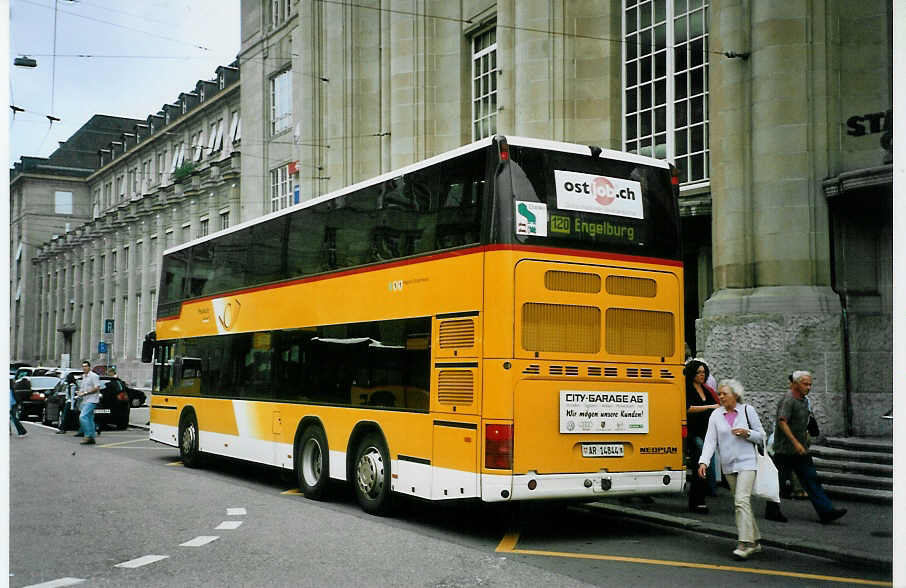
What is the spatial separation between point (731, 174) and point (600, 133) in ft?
14.3

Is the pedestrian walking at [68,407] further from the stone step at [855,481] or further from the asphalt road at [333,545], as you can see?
the stone step at [855,481]

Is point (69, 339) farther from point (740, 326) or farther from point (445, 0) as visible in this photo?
point (740, 326)

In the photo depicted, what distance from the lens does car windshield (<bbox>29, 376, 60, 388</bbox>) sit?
104ft

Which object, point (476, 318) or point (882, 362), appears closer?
point (476, 318)

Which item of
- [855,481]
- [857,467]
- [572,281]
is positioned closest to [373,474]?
[572,281]

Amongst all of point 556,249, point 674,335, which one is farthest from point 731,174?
point 556,249

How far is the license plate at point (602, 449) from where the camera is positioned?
10547 millimetres

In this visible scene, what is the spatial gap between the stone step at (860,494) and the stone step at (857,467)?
1.53ft

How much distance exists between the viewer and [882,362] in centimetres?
1534

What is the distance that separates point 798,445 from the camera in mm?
11297

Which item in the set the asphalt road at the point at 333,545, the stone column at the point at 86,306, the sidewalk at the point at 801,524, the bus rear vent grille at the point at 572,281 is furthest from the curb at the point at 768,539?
the stone column at the point at 86,306

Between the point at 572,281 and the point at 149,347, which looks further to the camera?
the point at 149,347

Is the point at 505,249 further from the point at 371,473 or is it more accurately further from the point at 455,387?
the point at 371,473

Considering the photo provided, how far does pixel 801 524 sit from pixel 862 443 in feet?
12.0
